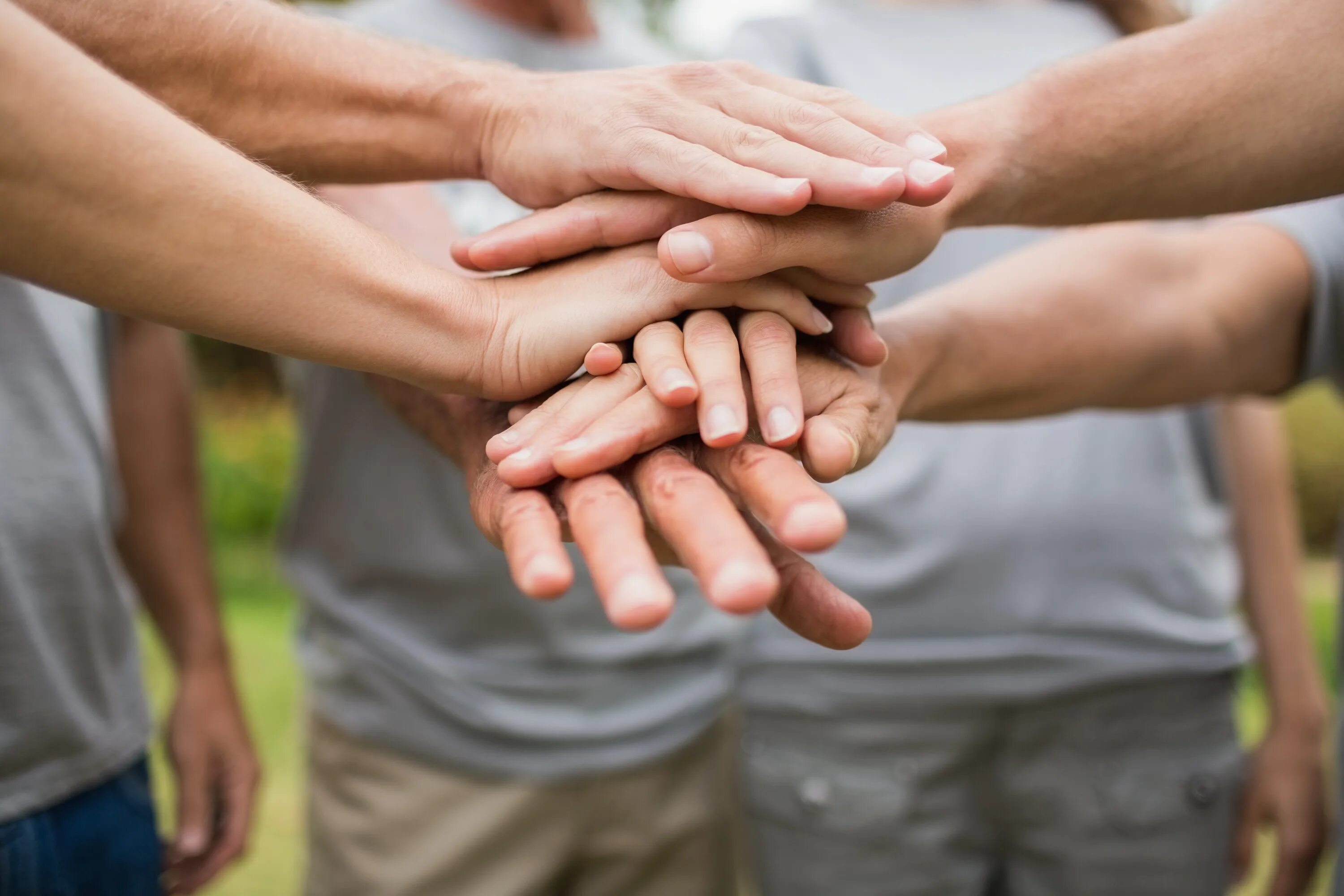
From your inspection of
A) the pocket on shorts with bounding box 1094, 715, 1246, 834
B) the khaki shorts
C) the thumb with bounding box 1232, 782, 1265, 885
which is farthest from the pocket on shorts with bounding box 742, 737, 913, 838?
the thumb with bounding box 1232, 782, 1265, 885

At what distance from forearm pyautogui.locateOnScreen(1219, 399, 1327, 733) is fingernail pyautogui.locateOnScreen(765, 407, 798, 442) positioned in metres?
1.22

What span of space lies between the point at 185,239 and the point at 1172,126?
42.7 inches

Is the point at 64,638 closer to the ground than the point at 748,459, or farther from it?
closer to the ground

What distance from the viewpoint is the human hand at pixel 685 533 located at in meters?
0.85

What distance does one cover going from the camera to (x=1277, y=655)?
1.91 m

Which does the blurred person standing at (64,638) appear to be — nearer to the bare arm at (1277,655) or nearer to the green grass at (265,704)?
the green grass at (265,704)

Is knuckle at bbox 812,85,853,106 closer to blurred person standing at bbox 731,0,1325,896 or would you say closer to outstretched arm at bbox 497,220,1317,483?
outstretched arm at bbox 497,220,1317,483

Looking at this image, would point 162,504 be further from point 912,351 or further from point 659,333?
point 912,351

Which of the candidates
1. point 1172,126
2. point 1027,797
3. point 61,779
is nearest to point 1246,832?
point 1027,797

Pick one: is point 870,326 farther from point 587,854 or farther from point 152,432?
point 152,432

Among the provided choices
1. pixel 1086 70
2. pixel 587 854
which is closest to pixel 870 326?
pixel 1086 70

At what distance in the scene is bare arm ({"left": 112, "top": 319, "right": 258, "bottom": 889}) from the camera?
1.83 metres

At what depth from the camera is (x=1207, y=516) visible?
5.94ft

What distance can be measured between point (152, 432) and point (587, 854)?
1.09 m
